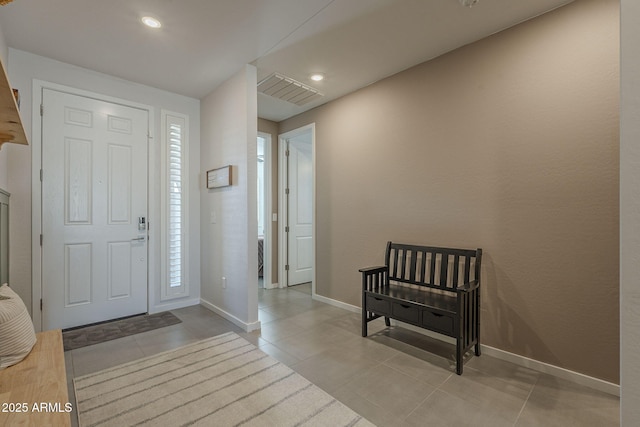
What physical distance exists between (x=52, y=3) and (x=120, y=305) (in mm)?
2733

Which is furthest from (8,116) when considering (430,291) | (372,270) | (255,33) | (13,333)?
(430,291)

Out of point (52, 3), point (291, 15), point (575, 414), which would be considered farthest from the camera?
point (291, 15)

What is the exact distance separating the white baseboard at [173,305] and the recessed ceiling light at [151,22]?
2.84 meters

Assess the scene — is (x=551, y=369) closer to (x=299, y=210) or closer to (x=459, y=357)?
(x=459, y=357)

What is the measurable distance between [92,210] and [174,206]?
793 mm

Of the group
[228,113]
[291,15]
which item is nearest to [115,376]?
[228,113]

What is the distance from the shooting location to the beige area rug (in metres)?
1.68

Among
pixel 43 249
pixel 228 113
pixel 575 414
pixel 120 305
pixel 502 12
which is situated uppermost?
pixel 502 12

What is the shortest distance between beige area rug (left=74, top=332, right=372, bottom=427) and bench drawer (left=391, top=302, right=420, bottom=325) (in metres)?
0.91

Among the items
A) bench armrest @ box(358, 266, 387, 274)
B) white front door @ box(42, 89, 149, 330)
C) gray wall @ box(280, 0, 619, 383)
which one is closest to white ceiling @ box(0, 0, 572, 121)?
gray wall @ box(280, 0, 619, 383)

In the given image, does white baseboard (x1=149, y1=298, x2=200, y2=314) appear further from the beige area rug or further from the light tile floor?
the beige area rug

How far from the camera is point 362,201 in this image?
3424mm

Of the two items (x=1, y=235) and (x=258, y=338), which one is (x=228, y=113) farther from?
(x=258, y=338)

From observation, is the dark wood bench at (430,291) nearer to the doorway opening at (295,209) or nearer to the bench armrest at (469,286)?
the bench armrest at (469,286)
